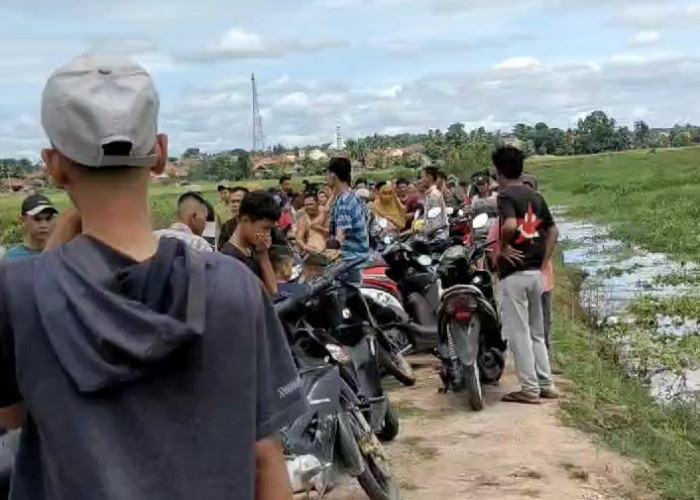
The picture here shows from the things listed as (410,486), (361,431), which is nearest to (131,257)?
(361,431)

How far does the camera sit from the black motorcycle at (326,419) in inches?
167

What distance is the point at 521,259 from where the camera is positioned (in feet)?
22.3

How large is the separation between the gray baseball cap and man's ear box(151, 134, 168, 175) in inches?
1.3

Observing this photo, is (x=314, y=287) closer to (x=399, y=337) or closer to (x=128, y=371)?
(x=128, y=371)

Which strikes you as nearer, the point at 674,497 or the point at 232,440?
the point at 232,440

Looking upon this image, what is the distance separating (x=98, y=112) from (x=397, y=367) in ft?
19.5

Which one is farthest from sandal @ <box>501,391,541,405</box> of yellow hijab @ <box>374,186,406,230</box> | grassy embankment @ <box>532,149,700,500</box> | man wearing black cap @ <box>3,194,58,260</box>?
yellow hijab @ <box>374,186,406,230</box>

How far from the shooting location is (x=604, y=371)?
8.58 metres

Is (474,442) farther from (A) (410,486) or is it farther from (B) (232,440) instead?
(B) (232,440)

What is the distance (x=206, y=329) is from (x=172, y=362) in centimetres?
6

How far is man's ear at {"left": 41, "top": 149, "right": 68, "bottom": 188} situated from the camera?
149 cm

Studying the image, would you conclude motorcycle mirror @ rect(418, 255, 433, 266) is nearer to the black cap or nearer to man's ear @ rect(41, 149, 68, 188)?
the black cap

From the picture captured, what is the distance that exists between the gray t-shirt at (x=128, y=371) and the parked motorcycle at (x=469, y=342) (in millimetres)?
5370

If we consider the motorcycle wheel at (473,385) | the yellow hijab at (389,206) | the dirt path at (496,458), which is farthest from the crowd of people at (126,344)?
the yellow hijab at (389,206)
